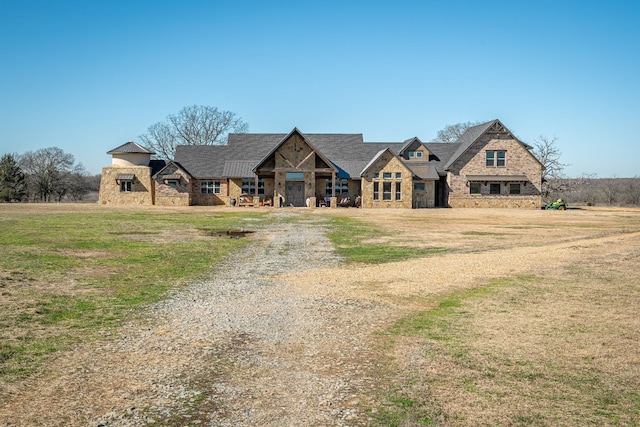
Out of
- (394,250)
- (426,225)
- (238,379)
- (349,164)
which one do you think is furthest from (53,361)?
(349,164)

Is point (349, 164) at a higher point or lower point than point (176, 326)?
higher

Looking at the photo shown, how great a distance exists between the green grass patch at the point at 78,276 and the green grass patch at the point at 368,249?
3.69 m

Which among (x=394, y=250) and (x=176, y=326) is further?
(x=394, y=250)

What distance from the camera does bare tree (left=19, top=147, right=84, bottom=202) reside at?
68.8m

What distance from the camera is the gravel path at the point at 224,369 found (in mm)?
5070

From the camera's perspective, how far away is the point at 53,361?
21.3ft

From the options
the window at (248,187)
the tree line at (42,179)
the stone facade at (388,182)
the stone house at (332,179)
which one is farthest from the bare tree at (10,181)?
the stone facade at (388,182)

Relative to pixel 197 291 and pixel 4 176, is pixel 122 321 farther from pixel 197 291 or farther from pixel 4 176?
pixel 4 176

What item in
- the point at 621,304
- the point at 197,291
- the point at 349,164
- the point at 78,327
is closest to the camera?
the point at 78,327

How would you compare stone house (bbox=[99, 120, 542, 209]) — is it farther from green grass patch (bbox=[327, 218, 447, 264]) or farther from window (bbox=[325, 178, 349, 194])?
green grass patch (bbox=[327, 218, 447, 264])

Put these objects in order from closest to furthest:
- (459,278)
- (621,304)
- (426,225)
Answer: (621,304)
(459,278)
(426,225)

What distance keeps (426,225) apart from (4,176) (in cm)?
5126

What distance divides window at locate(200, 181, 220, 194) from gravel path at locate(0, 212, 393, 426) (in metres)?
40.0

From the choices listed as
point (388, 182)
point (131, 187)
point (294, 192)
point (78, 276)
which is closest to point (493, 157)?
point (388, 182)
